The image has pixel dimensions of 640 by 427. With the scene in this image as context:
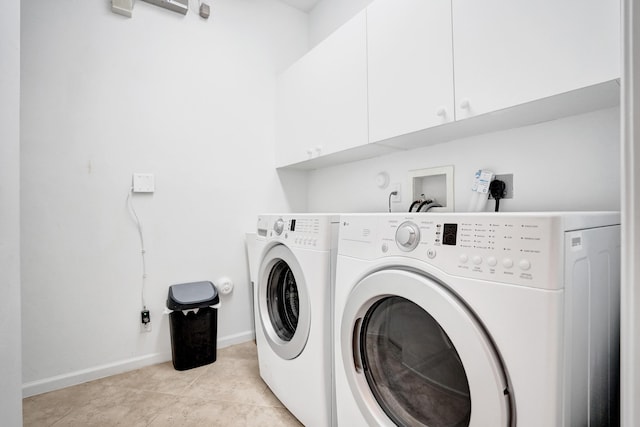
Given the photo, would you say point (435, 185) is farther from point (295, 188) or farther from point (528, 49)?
point (295, 188)

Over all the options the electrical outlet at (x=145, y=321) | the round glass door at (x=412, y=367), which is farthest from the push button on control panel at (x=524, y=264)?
the electrical outlet at (x=145, y=321)

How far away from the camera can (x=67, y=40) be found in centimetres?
163

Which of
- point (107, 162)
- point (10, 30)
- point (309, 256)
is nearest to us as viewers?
point (10, 30)

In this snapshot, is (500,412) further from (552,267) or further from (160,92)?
(160,92)

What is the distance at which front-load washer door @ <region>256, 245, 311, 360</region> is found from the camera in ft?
4.35

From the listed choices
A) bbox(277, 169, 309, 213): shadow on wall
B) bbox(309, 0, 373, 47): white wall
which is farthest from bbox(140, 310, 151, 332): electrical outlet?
bbox(309, 0, 373, 47): white wall

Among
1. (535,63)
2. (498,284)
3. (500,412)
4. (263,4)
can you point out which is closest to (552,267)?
(498,284)

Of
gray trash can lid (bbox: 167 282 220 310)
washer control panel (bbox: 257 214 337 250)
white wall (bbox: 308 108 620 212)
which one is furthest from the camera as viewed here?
gray trash can lid (bbox: 167 282 220 310)

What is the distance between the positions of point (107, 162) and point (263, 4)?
1625mm

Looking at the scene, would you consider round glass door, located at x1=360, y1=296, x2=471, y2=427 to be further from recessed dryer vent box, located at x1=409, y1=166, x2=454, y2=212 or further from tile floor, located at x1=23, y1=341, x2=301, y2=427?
recessed dryer vent box, located at x1=409, y1=166, x2=454, y2=212

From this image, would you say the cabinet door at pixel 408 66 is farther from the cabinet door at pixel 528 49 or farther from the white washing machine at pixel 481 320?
the white washing machine at pixel 481 320

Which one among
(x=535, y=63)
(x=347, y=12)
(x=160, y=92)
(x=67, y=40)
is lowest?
(x=535, y=63)

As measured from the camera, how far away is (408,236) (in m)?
0.83

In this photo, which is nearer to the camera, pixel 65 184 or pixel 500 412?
pixel 500 412
